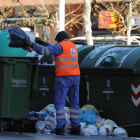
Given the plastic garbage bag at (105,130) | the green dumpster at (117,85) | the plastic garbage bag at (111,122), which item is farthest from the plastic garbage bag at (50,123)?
the green dumpster at (117,85)

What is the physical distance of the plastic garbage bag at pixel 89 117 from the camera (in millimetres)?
9109

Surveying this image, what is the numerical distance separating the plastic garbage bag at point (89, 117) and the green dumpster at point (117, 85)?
304 millimetres

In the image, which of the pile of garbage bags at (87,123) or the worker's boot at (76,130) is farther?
the pile of garbage bags at (87,123)

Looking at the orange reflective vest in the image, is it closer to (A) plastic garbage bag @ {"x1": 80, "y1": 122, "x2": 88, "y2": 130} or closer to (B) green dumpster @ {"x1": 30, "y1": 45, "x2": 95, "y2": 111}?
(A) plastic garbage bag @ {"x1": 80, "y1": 122, "x2": 88, "y2": 130}

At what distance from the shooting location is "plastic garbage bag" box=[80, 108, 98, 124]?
9109 millimetres

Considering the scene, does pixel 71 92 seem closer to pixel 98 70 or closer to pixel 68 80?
pixel 68 80

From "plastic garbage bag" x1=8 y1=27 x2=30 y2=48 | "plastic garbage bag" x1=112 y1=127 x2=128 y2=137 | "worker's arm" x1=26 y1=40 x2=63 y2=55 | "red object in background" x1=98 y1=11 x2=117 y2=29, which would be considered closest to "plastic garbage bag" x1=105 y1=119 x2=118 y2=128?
"plastic garbage bag" x1=112 y1=127 x2=128 y2=137

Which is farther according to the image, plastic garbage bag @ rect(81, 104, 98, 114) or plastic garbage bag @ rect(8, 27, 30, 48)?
plastic garbage bag @ rect(81, 104, 98, 114)

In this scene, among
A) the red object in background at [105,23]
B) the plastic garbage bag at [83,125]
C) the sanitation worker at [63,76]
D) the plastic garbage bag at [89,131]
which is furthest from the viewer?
the red object in background at [105,23]

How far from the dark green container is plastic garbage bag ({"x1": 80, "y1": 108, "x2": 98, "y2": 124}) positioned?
1.43 metres

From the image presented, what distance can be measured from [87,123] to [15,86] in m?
1.68

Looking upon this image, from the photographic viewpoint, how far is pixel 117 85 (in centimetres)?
922

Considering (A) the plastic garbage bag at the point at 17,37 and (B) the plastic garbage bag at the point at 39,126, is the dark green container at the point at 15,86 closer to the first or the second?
(A) the plastic garbage bag at the point at 17,37

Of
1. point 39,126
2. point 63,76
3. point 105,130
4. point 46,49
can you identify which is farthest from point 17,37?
point 105,130
